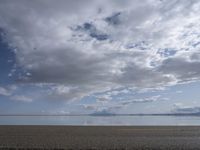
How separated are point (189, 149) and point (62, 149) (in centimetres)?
1232

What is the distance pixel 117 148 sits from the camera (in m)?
27.6

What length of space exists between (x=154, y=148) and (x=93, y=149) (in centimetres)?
607

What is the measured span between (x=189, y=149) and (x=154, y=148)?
3.34 metres

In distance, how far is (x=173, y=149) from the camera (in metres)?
26.8

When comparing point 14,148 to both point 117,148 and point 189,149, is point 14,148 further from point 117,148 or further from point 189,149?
point 189,149

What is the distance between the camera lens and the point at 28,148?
27.2 metres

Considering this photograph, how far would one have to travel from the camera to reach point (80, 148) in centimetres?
2773

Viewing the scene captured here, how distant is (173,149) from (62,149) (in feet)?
35.2

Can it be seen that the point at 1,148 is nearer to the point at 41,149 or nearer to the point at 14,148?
the point at 14,148

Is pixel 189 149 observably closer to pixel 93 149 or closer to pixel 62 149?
pixel 93 149

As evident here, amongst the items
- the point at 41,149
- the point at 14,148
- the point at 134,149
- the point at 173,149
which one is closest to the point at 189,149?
the point at 173,149

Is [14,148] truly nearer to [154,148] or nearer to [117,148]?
[117,148]

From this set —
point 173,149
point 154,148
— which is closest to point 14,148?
point 154,148

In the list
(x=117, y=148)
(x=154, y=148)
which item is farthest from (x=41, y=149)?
(x=154, y=148)
